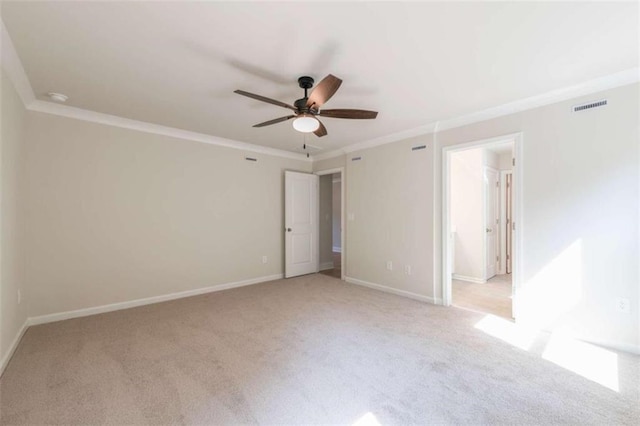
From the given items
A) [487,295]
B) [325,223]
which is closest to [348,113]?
[487,295]

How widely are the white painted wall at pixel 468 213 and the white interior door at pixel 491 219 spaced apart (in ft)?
0.51

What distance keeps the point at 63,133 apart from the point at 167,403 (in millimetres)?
3345

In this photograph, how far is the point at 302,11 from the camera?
1.77 meters

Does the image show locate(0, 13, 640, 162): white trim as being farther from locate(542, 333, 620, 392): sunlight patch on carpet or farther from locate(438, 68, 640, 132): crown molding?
locate(542, 333, 620, 392): sunlight patch on carpet

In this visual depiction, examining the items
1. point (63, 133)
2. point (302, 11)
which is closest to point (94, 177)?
point (63, 133)

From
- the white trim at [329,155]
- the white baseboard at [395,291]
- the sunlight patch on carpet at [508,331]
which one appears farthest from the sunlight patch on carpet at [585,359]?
the white trim at [329,155]

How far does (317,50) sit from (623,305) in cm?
350

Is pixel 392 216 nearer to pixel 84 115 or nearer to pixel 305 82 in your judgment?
pixel 305 82

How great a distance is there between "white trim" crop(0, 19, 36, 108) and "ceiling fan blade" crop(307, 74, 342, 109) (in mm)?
2104

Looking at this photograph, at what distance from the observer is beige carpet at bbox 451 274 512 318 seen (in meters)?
3.72

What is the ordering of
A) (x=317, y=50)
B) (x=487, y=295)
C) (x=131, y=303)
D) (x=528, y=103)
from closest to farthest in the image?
(x=317, y=50) → (x=528, y=103) → (x=131, y=303) → (x=487, y=295)

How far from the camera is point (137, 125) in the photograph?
3.87 metres

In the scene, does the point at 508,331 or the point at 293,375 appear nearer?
the point at 293,375

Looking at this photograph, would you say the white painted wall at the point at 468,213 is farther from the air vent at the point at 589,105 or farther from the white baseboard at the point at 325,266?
the white baseboard at the point at 325,266
